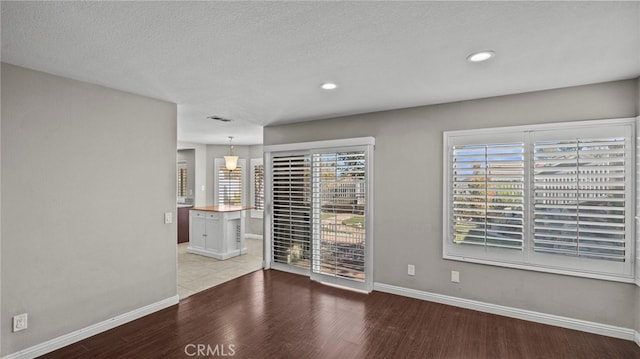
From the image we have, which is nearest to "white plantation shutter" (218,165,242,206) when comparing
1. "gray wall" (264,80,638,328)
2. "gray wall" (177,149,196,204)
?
"gray wall" (177,149,196,204)

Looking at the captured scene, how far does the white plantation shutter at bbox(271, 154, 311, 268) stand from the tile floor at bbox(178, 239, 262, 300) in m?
0.64

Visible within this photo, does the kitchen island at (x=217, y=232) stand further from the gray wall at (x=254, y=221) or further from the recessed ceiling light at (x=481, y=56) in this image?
the recessed ceiling light at (x=481, y=56)

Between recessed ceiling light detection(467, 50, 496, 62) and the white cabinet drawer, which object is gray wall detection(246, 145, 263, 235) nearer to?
the white cabinet drawer

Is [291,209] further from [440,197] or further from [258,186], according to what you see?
[258,186]

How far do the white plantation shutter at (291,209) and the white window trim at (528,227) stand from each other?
1.89 metres

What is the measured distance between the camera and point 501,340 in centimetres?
275

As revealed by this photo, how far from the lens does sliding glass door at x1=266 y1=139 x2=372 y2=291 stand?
4.02m

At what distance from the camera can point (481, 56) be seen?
222cm

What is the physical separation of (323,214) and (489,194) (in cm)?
208

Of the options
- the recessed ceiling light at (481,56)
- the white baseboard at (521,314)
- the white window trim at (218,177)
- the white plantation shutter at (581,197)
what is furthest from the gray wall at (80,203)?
the white window trim at (218,177)

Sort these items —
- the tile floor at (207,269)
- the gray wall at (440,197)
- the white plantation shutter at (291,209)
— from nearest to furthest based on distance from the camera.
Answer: the gray wall at (440,197) < the tile floor at (207,269) < the white plantation shutter at (291,209)

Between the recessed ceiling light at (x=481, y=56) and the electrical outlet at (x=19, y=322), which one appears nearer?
the recessed ceiling light at (x=481, y=56)

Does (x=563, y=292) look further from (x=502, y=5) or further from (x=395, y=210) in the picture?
(x=502, y=5)

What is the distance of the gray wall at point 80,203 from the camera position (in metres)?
2.40
